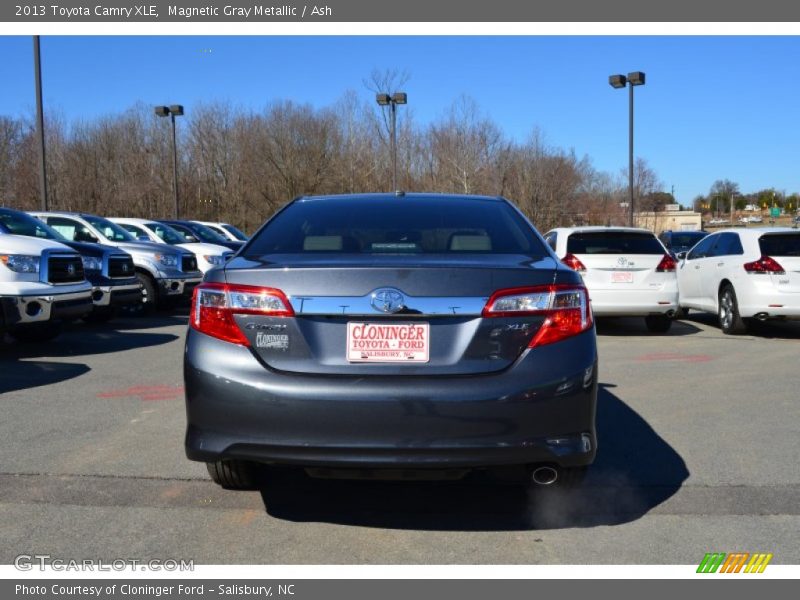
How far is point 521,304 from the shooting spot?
344 centimetres

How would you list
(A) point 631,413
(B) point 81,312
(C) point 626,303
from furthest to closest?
(C) point 626,303, (B) point 81,312, (A) point 631,413

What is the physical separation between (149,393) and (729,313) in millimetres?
8418

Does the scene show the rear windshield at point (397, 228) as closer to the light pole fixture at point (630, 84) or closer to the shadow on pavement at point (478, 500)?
the shadow on pavement at point (478, 500)

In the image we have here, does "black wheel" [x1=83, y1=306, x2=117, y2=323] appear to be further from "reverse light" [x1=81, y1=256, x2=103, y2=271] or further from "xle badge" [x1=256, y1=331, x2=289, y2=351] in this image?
"xle badge" [x1=256, y1=331, x2=289, y2=351]

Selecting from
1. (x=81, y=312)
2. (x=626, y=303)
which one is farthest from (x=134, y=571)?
(x=626, y=303)

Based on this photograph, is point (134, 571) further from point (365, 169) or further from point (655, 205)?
point (655, 205)

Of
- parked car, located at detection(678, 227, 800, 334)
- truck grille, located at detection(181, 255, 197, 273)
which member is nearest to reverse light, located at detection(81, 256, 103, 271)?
truck grille, located at detection(181, 255, 197, 273)

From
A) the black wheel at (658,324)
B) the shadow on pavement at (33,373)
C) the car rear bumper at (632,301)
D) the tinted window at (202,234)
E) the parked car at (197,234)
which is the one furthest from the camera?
the tinted window at (202,234)

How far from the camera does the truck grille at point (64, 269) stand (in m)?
9.26

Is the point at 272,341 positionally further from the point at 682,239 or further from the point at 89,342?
the point at 682,239

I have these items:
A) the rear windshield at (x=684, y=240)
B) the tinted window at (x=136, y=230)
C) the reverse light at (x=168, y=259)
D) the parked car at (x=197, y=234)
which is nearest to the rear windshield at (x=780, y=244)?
the reverse light at (x=168, y=259)

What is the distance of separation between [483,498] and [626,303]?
7.67 m

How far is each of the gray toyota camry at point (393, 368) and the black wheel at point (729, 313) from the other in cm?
879

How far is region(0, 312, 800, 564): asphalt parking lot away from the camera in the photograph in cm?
361
